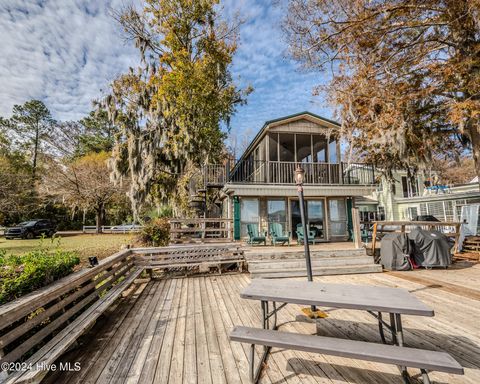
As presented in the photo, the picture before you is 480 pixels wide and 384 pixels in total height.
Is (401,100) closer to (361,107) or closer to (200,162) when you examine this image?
(361,107)

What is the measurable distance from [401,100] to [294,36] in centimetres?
393

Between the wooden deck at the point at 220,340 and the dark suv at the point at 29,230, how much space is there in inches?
689

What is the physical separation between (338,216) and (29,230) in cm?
2198

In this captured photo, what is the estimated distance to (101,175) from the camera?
2167 centimetres

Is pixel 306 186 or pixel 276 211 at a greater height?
pixel 306 186

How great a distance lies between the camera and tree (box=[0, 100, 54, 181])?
2842cm

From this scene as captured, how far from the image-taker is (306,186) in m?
9.26

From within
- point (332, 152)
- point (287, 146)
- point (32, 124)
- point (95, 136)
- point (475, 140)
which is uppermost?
point (32, 124)

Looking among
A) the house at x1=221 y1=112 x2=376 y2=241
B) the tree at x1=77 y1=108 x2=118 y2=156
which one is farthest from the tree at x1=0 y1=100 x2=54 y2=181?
the house at x1=221 y1=112 x2=376 y2=241

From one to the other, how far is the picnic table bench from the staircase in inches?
131

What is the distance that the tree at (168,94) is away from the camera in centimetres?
1159

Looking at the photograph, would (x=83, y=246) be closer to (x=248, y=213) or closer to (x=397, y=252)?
(x=248, y=213)

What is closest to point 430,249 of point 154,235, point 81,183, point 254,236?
point 254,236

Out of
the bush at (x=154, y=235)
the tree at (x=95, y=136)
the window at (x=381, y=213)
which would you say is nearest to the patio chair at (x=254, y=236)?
the bush at (x=154, y=235)
